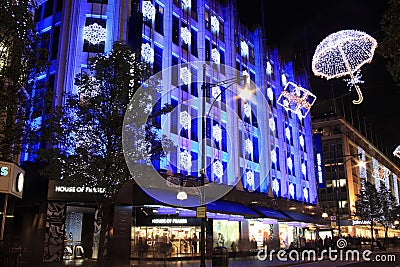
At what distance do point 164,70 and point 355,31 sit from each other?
1832cm

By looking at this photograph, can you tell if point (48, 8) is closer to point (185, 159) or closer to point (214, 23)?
point (185, 159)

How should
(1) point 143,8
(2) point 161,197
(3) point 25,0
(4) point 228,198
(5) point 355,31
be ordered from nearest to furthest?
(3) point 25,0 → (5) point 355,31 → (2) point 161,197 → (1) point 143,8 → (4) point 228,198

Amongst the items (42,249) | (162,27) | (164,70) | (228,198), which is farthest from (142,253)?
(162,27)

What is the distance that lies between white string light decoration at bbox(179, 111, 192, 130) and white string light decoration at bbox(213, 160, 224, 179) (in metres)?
4.65

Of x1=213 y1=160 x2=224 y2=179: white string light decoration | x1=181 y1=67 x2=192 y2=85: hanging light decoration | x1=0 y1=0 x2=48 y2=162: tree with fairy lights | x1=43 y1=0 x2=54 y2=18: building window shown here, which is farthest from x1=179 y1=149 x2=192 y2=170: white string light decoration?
x1=0 y1=0 x2=48 y2=162: tree with fairy lights

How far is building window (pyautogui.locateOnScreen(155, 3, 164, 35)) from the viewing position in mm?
34906

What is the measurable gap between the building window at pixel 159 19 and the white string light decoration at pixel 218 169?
12.6 meters

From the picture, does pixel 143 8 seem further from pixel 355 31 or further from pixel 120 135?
pixel 355 31

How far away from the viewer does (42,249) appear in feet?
86.8

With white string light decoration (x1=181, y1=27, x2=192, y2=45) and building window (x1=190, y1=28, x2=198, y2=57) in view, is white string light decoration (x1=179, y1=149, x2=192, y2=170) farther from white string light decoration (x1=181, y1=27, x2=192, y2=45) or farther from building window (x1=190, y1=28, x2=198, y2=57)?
white string light decoration (x1=181, y1=27, x2=192, y2=45)

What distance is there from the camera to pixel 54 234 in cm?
2711

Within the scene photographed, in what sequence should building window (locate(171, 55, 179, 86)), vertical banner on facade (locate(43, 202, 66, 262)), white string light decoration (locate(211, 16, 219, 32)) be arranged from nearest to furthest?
1. vertical banner on facade (locate(43, 202, 66, 262))
2. building window (locate(171, 55, 179, 86))
3. white string light decoration (locate(211, 16, 219, 32))

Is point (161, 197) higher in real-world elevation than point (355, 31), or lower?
lower

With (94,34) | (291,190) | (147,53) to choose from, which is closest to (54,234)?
(94,34)
